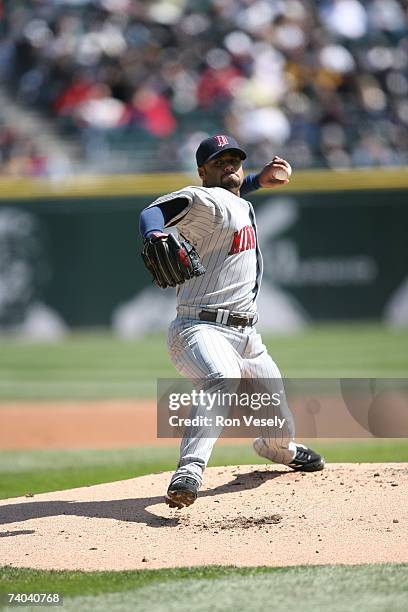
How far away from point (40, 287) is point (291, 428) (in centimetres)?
1037

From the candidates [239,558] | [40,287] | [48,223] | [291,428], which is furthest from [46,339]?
[239,558]

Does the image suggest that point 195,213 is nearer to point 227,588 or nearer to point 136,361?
point 227,588

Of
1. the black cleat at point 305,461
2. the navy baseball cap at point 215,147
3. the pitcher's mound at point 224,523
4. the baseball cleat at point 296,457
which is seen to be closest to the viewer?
the pitcher's mound at point 224,523

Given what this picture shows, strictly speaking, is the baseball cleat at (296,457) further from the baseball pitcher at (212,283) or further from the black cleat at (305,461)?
the baseball pitcher at (212,283)

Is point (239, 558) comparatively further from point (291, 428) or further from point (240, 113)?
point (240, 113)

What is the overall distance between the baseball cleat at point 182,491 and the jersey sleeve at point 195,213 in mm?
1110

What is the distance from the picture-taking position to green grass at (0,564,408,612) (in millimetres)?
3254

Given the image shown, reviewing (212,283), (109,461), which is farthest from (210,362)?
(109,461)

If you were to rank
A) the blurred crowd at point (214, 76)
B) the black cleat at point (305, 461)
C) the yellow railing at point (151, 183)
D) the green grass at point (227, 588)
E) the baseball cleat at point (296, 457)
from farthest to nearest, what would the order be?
1. the blurred crowd at point (214, 76)
2. the yellow railing at point (151, 183)
3. the black cleat at point (305, 461)
4. the baseball cleat at point (296, 457)
5. the green grass at point (227, 588)

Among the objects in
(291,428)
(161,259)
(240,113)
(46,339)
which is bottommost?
(46,339)

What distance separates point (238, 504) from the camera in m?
4.70

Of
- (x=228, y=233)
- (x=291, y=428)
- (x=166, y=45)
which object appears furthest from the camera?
(x=166, y=45)

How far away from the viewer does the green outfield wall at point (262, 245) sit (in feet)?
48.5

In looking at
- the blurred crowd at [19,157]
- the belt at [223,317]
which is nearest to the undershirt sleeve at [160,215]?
the belt at [223,317]
